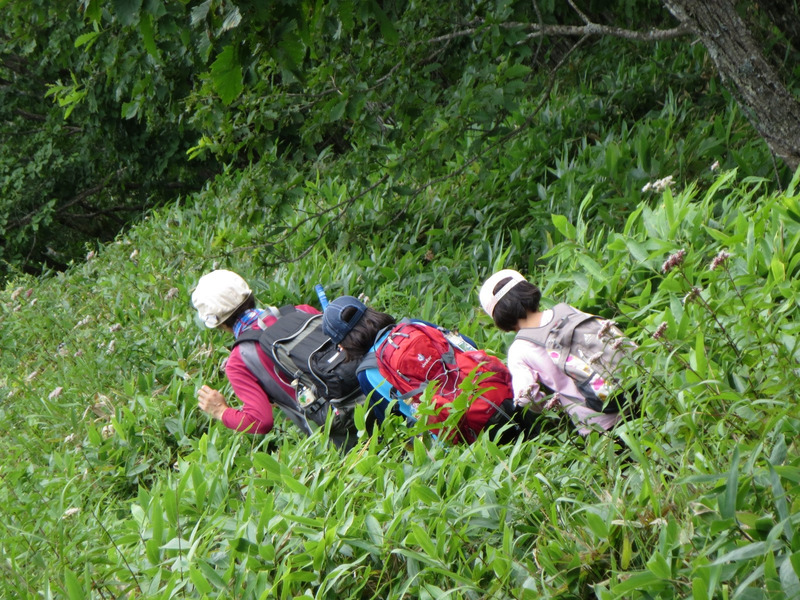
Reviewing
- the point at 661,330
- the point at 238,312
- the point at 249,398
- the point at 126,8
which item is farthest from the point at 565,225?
the point at 126,8

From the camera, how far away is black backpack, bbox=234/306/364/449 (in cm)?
392

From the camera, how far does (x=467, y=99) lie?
5383 mm

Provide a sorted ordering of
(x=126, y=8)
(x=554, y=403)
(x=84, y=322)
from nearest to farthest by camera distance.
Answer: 1. (x=126, y=8)
2. (x=554, y=403)
3. (x=84, y=322)

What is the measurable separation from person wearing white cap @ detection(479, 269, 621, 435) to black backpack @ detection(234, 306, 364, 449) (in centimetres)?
78

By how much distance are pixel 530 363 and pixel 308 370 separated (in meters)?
1.09

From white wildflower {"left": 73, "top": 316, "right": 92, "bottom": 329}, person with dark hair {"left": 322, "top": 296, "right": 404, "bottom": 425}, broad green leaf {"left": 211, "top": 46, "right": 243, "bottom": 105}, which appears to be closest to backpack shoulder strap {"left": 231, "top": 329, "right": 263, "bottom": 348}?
person with dark hair {"left": 322, "top": 296, "right": 404, "bottom": 425}

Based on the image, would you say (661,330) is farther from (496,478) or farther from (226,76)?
(226,76)

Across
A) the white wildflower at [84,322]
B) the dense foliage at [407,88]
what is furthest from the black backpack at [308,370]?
the white wildflower at [84,322]

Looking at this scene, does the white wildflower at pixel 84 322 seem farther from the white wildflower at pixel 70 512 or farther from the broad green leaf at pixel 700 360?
the broad green leaf at pixel 700 360

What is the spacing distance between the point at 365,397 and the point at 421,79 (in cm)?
269

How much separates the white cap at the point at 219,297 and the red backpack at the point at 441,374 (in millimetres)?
919

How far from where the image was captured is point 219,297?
4.20 m

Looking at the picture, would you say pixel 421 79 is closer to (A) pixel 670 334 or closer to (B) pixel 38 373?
(A) pixel 670 334

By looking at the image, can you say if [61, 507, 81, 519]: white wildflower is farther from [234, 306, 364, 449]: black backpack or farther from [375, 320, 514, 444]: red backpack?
[375, 320, 514, 444]: red backpack
